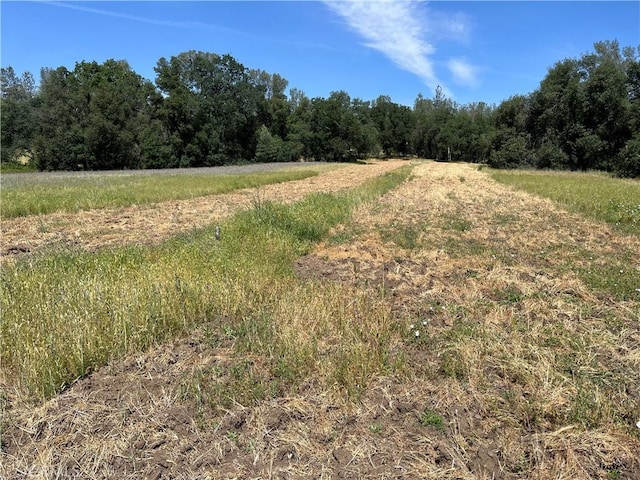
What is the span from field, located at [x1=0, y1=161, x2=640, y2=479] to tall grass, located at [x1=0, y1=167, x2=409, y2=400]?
3cm

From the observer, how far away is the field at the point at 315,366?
2777 mm

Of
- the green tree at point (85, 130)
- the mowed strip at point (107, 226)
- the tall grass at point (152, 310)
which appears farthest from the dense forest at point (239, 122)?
the tall grass at point (152, 310)

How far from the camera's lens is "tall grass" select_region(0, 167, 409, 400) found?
12.2ft

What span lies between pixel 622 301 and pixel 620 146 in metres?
51.6

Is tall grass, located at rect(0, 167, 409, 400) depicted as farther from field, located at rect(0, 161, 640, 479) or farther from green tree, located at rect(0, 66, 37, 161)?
green tree, located at rect(0, 66, 37, 161)

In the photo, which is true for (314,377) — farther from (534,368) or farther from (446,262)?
(446,262)

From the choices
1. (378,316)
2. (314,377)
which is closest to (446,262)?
(378,316)

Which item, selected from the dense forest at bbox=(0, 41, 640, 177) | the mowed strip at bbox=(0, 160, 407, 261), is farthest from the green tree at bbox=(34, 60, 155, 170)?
the mowed strip at bbox=(0, 160, 407, 261)

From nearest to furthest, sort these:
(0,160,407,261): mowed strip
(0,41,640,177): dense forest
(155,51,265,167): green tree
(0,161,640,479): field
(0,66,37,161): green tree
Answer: (0,161,640,479): field < (0,160,407,261): mowed strip < (0,41,640,177): dense forest < (0,66,37,161): green tree < (155,51,265,167): green tree

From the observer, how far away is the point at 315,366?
3799 mm

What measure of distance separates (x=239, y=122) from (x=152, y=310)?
6695 centimetres

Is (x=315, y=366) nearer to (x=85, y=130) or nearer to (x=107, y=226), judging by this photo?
(x=107, y=226)

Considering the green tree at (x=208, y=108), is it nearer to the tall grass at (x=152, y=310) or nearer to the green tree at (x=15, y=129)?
the green tree at (x=15, y=129)

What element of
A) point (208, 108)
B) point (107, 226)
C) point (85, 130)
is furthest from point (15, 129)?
point (107, 226)
